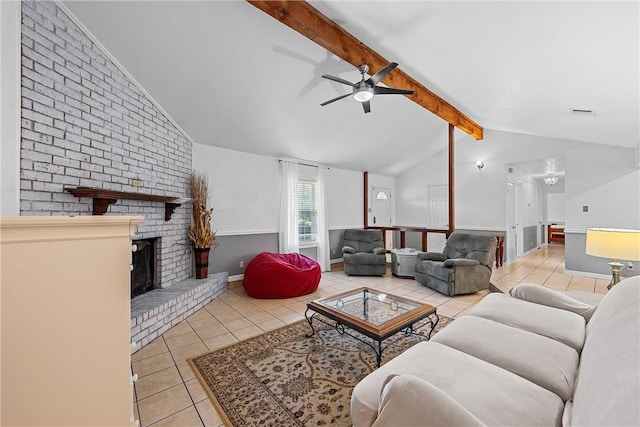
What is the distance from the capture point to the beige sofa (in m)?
0.81

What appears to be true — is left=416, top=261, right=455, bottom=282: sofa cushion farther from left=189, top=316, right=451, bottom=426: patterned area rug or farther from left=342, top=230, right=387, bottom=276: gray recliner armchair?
left=189, top=316, right=451, bottom=426: patterned area rug

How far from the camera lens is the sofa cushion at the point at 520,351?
1.19 m

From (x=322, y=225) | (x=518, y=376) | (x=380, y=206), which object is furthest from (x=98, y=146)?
(x=380, y=206)

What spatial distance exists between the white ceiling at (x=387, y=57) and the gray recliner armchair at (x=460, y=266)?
2067mm

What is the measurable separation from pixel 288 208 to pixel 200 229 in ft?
5.72

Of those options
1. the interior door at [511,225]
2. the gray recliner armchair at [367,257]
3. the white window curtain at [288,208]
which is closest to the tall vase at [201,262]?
the white window curtain at [288,208]

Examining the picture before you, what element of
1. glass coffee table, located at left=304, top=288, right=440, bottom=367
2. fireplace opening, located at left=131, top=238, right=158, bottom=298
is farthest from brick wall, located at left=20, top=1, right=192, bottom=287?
glass coffee table, located at left=304, top=288, right=440, bottom=367

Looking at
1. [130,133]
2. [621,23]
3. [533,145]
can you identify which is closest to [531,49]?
[621,23]

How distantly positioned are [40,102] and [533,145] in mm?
7565

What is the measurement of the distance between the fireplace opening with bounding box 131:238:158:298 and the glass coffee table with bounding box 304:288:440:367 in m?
2.07

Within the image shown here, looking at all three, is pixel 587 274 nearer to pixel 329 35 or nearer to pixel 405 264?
pixel 405 264

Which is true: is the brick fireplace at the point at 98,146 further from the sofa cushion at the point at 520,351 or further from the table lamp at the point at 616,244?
the table lamp at the point at 616,244

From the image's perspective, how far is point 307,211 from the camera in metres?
5.54

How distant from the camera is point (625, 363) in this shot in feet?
2.69
